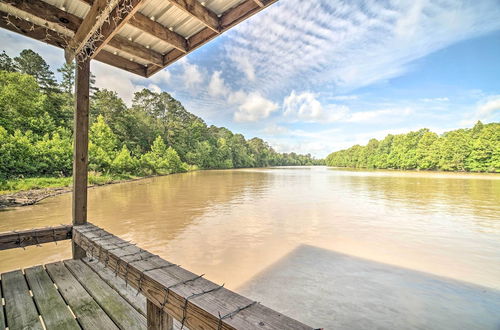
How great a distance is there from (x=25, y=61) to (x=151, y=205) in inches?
1097

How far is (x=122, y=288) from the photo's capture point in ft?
6.82

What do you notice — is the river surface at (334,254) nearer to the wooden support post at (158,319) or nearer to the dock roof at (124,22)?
the wooden support post at (158,319)

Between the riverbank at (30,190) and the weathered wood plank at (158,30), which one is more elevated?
the weathered wood plank at (158,30)

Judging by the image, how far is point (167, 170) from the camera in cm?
3053

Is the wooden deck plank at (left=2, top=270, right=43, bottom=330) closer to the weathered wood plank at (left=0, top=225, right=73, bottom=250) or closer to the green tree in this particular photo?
the weathered wood plank at (left=0, top=225, right=73, bottom=250)

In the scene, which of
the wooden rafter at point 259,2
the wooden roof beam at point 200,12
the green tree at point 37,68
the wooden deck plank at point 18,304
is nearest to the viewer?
the wooden deck plank at point 18,304

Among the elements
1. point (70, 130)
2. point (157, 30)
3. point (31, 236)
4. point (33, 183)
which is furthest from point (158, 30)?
point (70, 130)

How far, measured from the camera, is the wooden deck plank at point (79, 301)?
1604 mm

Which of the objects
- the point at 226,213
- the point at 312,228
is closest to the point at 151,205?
the point at 226,213

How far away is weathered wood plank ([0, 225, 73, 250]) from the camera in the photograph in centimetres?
225

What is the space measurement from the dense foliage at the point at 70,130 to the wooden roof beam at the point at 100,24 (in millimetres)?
401

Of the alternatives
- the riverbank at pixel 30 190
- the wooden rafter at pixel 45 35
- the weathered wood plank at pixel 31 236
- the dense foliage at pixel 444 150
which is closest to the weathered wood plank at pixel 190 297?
the weathered wood plank at pixel 31 236

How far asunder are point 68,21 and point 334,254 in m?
5.43

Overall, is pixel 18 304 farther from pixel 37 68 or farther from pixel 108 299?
pixel 37 68
